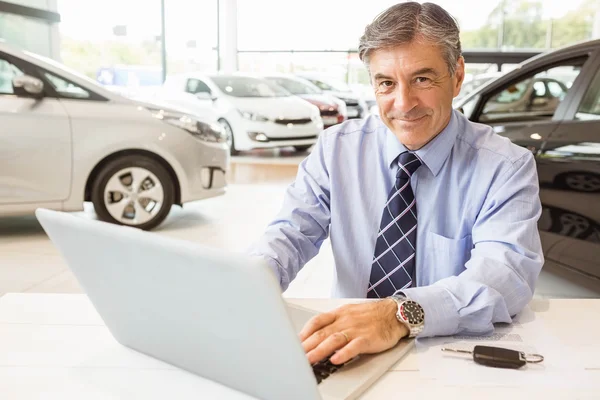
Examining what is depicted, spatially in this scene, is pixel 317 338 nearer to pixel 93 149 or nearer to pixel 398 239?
pixel 398 239

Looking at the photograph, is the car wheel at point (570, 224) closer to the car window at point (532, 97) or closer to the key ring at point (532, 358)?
the car window at point (532, 97)

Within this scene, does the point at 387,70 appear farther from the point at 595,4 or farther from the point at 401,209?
the point at 595,4

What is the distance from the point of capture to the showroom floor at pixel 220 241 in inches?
132

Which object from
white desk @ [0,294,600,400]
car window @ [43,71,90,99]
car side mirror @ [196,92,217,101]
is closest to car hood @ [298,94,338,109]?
car side mirror @ [196,92,217,101]

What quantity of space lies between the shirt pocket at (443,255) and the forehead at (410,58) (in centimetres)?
35

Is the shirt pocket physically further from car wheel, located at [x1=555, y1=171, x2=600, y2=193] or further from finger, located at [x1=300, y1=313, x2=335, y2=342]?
car wheel, located at [x1=555, y1=171, x2=600, y2=193]

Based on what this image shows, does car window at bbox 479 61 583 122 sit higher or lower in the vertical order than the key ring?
higher

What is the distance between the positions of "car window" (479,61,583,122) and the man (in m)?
2.02

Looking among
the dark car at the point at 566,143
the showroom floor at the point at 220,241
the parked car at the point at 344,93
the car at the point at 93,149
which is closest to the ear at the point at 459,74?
the showroom floor at the point at 220,241

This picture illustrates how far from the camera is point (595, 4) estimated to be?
541 inches

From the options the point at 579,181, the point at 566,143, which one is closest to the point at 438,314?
the point at 579,181

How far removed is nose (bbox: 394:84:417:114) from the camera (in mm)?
1396

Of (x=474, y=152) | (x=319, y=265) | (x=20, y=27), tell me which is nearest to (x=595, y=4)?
(x=20, y=27)

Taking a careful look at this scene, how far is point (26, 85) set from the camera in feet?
13.4
